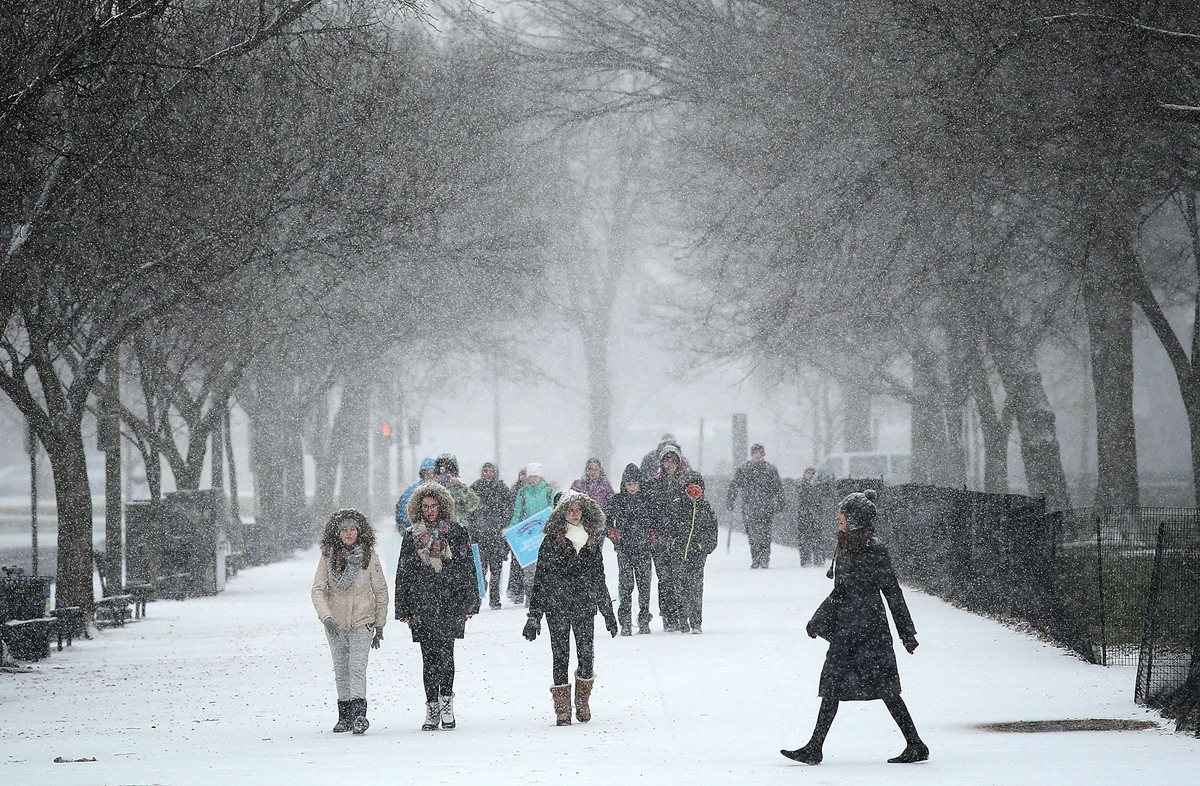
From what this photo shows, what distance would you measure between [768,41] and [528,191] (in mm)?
15843

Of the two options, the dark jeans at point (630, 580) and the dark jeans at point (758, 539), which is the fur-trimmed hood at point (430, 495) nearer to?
the dark jeans at point (630, 580)

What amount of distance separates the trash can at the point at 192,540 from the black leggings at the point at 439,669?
1502 cm

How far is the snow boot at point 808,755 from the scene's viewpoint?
9.21m

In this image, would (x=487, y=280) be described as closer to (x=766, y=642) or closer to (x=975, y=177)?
(x=975, y=177)

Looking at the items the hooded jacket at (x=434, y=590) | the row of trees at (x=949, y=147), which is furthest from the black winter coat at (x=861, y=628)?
the row of trees at (x=949, y=147)

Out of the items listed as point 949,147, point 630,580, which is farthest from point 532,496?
point 949,147

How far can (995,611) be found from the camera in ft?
59.4

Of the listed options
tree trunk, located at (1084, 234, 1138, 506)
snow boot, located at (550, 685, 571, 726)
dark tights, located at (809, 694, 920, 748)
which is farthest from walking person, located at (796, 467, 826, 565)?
dark tights, located at (809, 694, 920, 748)

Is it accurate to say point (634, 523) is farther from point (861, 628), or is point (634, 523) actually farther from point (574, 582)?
point (861, 628)

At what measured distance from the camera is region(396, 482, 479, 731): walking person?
36.3 feet

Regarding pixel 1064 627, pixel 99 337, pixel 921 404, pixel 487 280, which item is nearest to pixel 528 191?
pixel 487 280

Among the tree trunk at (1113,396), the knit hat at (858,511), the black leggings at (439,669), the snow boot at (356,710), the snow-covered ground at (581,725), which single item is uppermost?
the tree trunk at (1113,396)

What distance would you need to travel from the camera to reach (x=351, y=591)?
11.1 meters

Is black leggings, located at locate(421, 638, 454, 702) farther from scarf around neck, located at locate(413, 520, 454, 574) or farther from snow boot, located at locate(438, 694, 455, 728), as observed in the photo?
scarf around neck, located at locate(413, 520, 454, 574)
